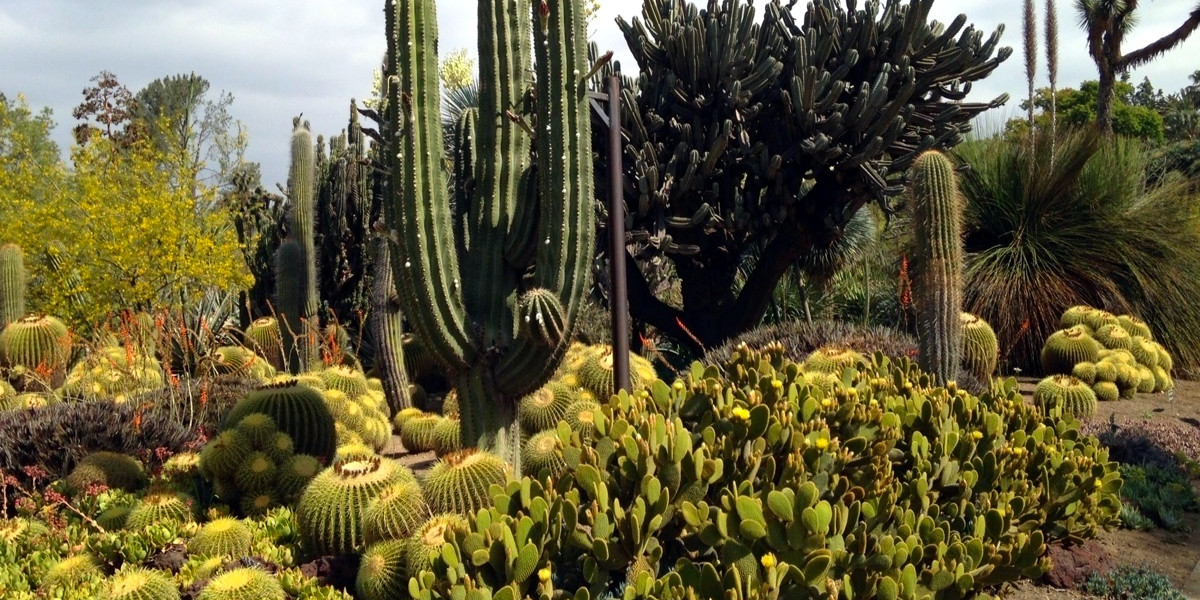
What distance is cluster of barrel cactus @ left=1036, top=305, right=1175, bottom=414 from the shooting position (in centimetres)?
1016

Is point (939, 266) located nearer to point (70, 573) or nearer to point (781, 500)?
point (781, 500)

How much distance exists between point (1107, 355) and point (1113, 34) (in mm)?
22850

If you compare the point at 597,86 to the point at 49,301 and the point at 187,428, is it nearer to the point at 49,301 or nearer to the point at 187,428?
the point at 187,428

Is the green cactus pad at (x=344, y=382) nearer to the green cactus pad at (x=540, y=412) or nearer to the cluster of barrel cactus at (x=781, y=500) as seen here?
the green cactus pad at (x=540, y=412)

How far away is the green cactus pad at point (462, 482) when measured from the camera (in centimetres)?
483

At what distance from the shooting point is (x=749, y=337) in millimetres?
10102

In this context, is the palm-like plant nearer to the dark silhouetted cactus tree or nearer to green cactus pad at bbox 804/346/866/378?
the dark silhouetted cactus tree

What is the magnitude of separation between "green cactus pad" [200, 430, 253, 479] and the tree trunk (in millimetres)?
3278

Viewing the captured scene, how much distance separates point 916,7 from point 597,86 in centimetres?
378

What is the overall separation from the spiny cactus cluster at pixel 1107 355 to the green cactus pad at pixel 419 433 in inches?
265

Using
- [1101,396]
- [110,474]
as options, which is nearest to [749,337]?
[1101,396]

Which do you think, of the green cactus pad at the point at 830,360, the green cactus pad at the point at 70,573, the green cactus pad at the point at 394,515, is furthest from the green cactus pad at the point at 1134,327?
the green cactus pad at the point at 70,573

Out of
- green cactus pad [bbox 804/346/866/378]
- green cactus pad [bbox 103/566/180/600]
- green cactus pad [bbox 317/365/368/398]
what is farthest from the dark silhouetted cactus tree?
green cactus pad [bbox 103/566/180/600]

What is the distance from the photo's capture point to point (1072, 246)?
40.7 ft
